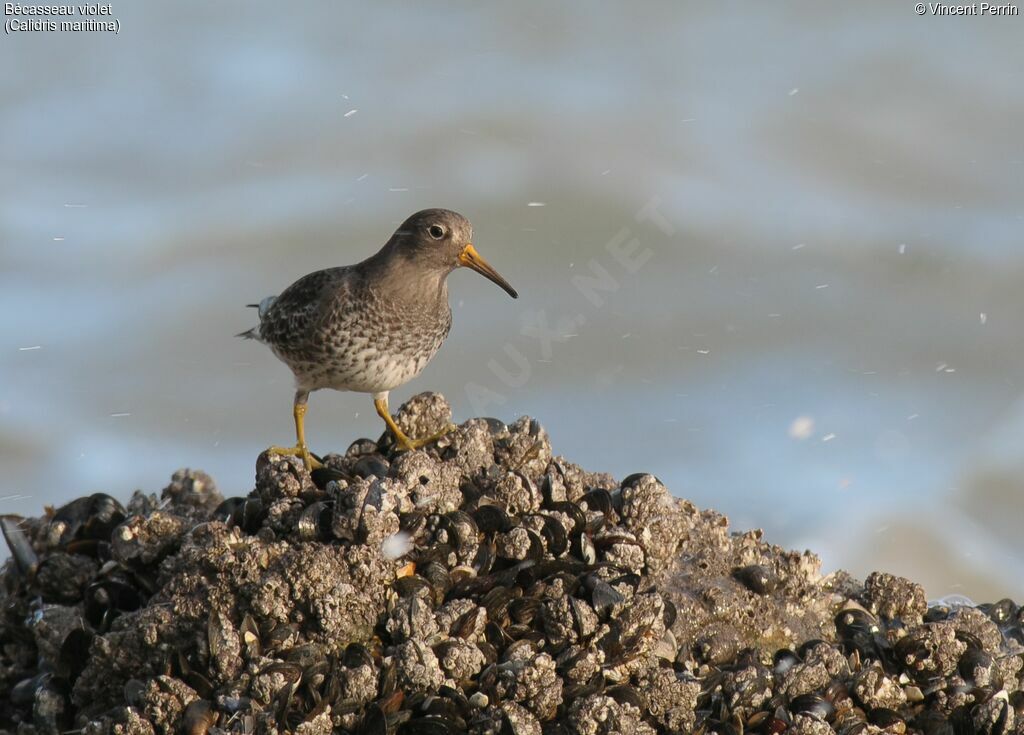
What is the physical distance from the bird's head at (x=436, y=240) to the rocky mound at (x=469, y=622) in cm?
148

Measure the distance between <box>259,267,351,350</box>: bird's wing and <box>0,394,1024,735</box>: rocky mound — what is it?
140cm

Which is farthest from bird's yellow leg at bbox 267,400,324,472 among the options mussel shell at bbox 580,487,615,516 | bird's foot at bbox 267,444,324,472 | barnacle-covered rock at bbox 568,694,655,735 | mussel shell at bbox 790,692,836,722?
mussel shell at bbox 790,692,836,722

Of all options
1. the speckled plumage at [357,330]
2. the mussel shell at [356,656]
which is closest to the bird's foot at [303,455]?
the speckled plumage at [357,330]

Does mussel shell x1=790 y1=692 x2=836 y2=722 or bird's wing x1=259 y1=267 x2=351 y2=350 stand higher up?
bird's wing x1=259 y1=267 x2=351 y2=350

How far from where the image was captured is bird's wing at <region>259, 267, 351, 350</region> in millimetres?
6875

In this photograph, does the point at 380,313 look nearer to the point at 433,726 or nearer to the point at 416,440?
the point at 416,440

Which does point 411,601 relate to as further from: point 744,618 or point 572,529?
point 744,618

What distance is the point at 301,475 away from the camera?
211 inches

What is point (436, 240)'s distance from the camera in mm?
6867

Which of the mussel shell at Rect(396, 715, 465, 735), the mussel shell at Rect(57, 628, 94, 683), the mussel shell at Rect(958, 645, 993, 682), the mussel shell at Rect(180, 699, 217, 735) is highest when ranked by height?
the mussel shell at Rect(958, 645, 993, 682)

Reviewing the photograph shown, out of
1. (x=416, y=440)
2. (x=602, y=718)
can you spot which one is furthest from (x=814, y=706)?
→ (x=416, y=440)

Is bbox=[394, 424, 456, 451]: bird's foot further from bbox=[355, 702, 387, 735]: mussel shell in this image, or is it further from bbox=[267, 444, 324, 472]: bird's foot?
bbox=[355, 702, 387, 735]: mussel shell

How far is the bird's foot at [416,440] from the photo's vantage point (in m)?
5.77

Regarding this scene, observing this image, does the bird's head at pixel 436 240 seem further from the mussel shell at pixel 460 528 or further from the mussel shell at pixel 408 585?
the mussel shell at pixel 408 585
